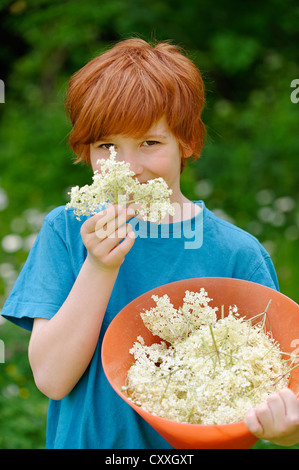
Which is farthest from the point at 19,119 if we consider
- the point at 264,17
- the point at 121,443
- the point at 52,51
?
the point at 121,443

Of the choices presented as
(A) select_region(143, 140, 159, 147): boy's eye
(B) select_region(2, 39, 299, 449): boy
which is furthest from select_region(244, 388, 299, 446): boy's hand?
(A) select_region(143, 140, 159, 147): boy's eye

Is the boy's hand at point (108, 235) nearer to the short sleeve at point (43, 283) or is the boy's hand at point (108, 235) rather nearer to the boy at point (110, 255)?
the boy at point (110, 255)

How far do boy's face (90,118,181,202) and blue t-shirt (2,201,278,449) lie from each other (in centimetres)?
19

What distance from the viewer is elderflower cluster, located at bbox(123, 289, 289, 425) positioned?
47.9 inches

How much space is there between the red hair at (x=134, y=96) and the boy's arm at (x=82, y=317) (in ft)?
1.09

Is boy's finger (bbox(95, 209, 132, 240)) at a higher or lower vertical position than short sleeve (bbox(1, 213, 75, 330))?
higher

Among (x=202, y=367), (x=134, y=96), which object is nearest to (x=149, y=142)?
(x=134, y=96)

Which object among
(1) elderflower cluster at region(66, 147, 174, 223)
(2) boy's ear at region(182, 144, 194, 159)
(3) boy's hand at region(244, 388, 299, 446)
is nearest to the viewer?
(3) boy's hand at region(244, 388, 299, 446)

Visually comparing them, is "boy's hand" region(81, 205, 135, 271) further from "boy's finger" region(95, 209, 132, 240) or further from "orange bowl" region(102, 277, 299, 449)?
"orange bowl" region(102, 277, 299, 449)

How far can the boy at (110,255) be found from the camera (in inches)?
54.5

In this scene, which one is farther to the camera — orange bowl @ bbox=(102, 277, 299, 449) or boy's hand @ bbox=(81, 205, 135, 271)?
boy's hand @ bbox=(81, 205, 135, 271)

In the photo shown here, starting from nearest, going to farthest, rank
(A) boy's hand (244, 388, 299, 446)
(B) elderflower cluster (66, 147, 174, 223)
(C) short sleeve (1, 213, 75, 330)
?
(A) boy's hand (244, 388, 299, 446) < (B) elderflower cluster (66, 147, 174, 223) < (C) short sleeve (1, 213, 75, 330)

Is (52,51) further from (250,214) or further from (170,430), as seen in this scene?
(170,430)

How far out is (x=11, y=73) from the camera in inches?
316
